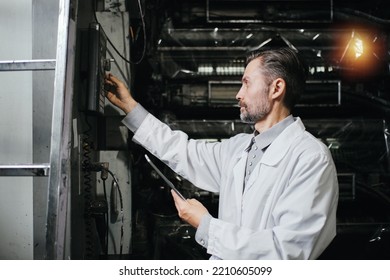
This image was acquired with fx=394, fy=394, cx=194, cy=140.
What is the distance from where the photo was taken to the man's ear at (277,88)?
A: 149 cm

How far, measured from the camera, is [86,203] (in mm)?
1626

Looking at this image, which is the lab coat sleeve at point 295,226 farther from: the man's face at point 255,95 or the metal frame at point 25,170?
the metal frame at point 25,170

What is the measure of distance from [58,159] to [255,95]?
75 centimetres

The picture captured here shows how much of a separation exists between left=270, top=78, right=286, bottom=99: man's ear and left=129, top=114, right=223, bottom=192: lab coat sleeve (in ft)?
1.25

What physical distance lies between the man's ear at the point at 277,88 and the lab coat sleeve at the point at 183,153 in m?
0.38

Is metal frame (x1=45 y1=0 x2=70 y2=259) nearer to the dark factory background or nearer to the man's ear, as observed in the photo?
the man's ear

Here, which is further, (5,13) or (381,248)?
(381,248)

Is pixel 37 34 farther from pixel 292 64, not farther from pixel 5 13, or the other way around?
pixel 292 64

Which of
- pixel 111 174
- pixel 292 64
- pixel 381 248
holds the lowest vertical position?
pixel 381 248

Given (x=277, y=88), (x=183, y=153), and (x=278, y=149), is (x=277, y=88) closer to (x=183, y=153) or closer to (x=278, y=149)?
(x=278, y=149)

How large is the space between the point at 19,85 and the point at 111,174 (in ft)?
1.75

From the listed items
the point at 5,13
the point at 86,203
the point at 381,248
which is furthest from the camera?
the point at 381,248

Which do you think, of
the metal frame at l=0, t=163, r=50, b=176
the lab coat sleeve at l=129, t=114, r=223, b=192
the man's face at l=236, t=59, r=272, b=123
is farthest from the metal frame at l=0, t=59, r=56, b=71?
the man's face at l=236, t=59, r=272, b=123
